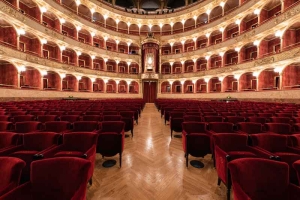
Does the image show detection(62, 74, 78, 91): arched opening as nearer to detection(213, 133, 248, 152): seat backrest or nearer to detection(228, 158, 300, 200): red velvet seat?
detection(213, 133, 248, 152): seat backrest

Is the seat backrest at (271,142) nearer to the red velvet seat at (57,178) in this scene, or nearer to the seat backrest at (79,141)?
the red velvet seat at (57,178)

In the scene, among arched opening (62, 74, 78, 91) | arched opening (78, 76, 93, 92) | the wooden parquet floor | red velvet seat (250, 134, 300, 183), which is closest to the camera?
the wooden parquet floor

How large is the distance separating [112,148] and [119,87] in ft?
74.3

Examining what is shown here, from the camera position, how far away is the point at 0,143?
244 centimetres

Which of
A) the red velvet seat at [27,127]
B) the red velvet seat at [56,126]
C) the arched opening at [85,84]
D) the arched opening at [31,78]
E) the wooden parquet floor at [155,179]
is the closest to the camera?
the wooden parquet floor at [155,179]

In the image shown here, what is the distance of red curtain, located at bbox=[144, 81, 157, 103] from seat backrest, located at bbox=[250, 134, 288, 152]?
74.0 ft

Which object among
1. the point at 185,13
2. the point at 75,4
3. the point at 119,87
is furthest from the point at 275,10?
the point at 75,4

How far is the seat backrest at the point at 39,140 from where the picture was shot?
96.3 inches

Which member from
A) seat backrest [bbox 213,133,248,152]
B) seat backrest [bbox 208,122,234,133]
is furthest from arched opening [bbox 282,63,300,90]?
seat backrest [bbox 213,133,248,152]

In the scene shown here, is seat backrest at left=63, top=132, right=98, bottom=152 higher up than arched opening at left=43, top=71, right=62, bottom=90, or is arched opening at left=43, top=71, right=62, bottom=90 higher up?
arched opening at left=43, top=71, right=62, bottom=90

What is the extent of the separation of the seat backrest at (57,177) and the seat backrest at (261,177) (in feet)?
5.07

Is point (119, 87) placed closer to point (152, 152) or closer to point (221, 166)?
point (152, 152)

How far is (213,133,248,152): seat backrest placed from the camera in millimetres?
2445

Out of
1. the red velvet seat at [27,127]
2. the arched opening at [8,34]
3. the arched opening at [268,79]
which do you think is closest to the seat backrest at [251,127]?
the red velvet seat at [27,127]
